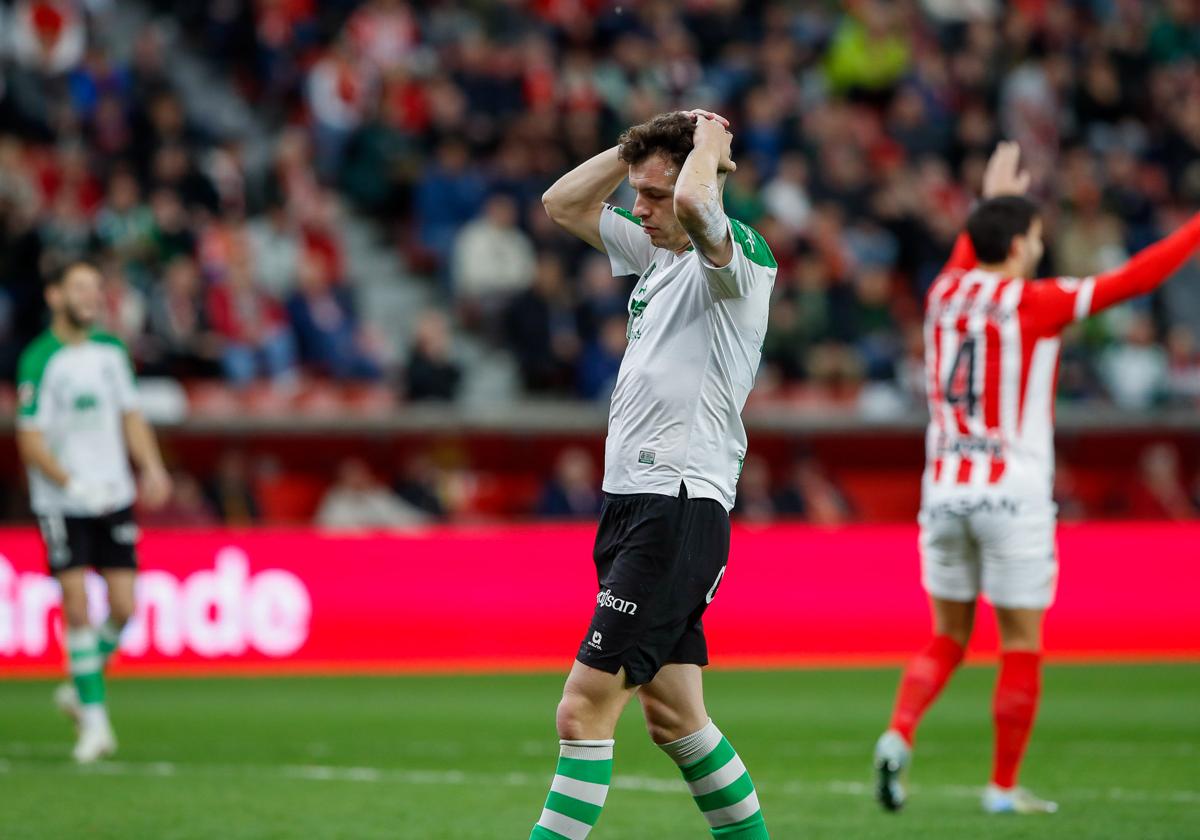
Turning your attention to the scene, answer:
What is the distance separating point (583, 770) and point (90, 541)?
5.53 metres

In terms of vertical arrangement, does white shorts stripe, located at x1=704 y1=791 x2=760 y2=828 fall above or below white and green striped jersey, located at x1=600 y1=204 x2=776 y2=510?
below

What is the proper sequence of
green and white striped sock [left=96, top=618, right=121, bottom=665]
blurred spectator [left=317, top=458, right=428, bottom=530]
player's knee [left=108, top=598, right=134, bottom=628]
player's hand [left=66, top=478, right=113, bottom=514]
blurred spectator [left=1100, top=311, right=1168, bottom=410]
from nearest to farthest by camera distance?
player's hand [left=66, top=478, right=113, bottom=514]
player's knee [left=108, top=598, right=134, bottom=628]
green and white striped sock [left=96, top=618, right=121, bottom=665]
blurred spectator [left=317, top=458, right=428, bottom=530]
blurred spectator [left=1100, top=311, right=1168, bottom=410]

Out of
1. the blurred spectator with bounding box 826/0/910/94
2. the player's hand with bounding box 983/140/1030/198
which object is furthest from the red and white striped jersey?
the blurred spectator with bounding box 826/0/910/94

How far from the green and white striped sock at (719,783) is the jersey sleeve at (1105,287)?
2484 mm

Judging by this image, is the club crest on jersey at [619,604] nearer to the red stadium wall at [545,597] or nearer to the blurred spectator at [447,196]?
the red stadium wall at [545,597]

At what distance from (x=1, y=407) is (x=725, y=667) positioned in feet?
22.8

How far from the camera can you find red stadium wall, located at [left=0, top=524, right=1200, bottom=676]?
15.1 m

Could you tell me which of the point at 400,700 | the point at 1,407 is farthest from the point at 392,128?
the point at 400,700

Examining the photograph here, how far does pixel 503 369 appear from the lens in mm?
19734

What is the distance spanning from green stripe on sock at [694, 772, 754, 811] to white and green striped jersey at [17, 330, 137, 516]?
5.49 metres

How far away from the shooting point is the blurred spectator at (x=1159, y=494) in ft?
63.9

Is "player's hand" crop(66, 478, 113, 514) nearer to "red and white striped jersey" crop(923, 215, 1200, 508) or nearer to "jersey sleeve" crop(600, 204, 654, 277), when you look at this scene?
"red and white striped jersey" crop(923, 215, 1200, 508)

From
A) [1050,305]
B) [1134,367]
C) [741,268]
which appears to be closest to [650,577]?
[741,268]

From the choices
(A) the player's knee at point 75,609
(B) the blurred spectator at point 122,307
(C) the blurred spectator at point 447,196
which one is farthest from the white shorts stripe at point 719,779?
(C) the blurred spectator at point 447,196
